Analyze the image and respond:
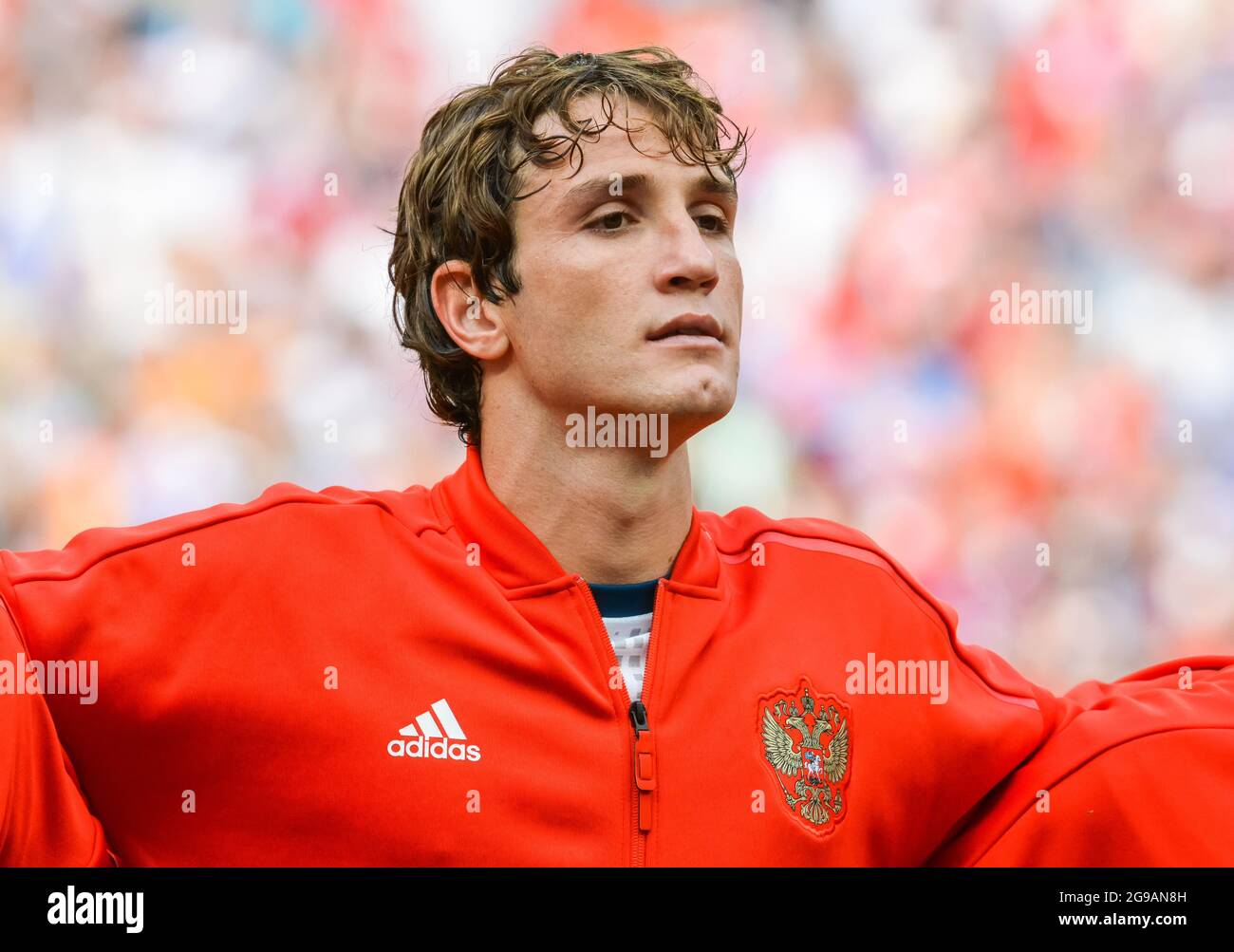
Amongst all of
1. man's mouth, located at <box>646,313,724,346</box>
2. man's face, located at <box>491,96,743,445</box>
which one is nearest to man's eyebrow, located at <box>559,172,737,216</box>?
man's face, located at <box>491,96,743,445</box>

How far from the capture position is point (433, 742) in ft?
4.49

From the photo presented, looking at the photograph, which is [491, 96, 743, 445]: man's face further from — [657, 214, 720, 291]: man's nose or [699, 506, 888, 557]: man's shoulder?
[699, 506, 888, 557]: man's shoulder

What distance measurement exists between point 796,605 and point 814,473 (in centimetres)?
207

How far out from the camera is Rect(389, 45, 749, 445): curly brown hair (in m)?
1.59

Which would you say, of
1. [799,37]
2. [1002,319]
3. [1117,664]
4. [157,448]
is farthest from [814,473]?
[157,448]

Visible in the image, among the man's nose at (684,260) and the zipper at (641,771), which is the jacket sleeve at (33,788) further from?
the man's nose at (684,260)

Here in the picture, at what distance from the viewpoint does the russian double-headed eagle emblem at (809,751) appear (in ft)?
4.71

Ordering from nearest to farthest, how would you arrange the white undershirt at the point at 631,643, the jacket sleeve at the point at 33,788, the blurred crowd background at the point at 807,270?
1. the jacket sleeve at the point at 33,788
2. the white undershirt at the point at 631,643
3. the blurred crowd background at the point at 807,270

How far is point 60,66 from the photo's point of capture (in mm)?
3650

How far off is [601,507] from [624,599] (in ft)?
0.32

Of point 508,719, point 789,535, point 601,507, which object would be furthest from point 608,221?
point 508,719

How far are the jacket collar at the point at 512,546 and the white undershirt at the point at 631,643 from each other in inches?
2.0

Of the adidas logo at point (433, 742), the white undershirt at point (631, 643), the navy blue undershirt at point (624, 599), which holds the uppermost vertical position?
the navy blue undershirt at point (624, 599)

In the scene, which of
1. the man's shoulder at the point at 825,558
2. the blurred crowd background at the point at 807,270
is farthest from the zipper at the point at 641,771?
the blurred crowd background at the point at 807,270
